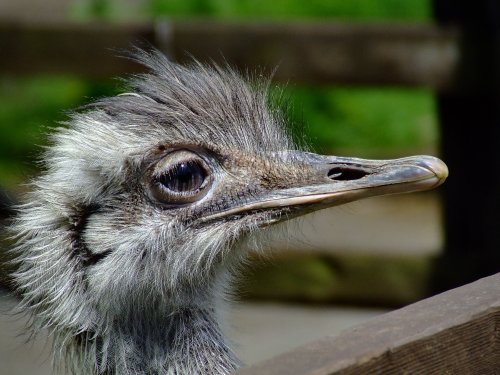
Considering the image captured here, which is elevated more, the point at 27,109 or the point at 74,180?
the point at 74,180

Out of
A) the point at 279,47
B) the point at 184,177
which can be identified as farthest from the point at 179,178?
the point at 279,47

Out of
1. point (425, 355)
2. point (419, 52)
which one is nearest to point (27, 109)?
point (419, 52)

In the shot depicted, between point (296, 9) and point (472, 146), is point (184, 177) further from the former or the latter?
point (296, 9)

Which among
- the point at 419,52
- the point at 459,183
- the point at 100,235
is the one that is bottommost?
the point at 459,183

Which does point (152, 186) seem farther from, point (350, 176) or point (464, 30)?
point (464, 30)

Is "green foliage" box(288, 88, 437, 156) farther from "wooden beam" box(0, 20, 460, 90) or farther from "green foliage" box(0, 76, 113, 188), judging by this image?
"wooden beam" box(0, 20, 460, 90)

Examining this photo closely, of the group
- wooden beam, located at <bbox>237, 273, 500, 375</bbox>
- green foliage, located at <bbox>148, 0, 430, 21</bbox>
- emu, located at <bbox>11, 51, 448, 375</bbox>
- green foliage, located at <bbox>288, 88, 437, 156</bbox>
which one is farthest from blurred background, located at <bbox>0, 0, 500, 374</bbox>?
wooden beam, located at <bbox>237, 273, 500, 375</bbox>

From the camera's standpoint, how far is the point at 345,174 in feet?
9.44

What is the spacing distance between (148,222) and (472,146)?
3.17m

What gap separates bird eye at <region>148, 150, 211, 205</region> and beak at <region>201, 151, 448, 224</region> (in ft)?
0.28

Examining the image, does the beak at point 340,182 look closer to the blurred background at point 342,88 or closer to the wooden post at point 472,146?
the blurred background at point 342,88

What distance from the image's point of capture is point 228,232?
2934 mm

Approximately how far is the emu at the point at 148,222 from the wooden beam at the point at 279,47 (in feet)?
8.77

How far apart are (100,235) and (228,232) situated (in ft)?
1.05
